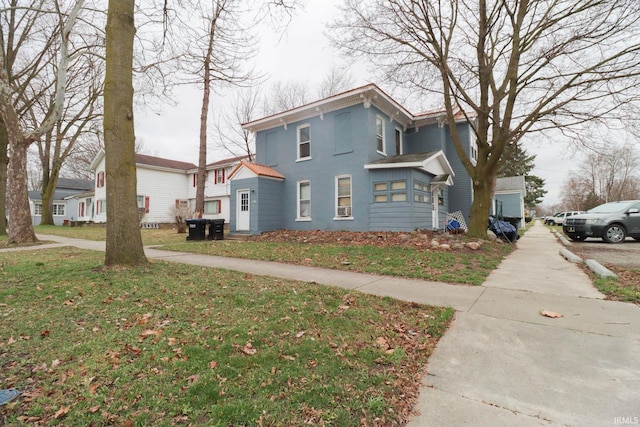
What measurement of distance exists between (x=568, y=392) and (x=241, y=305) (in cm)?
339

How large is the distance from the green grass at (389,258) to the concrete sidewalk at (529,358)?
3.28ft

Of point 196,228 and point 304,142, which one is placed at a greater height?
point 304,142

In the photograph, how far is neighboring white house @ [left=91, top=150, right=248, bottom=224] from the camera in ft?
82.9

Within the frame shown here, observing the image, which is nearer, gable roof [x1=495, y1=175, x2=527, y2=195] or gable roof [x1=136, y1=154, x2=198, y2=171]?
gable roof [x1=495, y1=175, x2=527, y2=195]

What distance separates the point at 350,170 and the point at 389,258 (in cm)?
579

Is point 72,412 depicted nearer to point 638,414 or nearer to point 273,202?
point 638,414

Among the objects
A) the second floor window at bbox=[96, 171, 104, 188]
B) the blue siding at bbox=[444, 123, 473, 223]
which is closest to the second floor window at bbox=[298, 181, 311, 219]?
the blue siding at bbox=[444, 123, 473, 223]

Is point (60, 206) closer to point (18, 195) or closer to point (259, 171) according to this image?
point (18, 195)

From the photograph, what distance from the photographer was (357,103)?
1247 cm

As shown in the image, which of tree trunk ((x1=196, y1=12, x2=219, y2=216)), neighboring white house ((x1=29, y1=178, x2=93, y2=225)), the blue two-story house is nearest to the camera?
the blue two-story house

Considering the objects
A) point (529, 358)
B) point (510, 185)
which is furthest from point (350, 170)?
point (510, 185)

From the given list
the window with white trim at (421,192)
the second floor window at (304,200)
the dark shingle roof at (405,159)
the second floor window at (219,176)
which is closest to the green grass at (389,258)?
the window with white trim at (421,192)

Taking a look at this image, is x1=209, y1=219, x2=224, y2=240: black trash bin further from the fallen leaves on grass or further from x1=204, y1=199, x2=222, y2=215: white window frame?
x1=204, y1=199, x2=222, y2=215: white window frame

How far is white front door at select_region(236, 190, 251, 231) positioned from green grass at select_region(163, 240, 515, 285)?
141 inches
